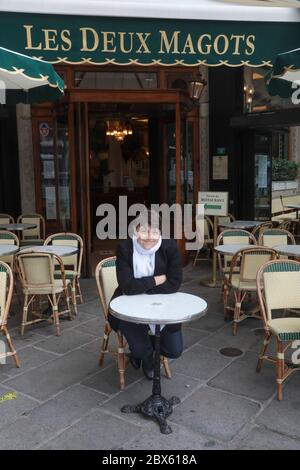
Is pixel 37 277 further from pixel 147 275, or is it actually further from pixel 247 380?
pixel 247 380

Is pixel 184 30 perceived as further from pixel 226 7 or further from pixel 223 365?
pixel 223 365

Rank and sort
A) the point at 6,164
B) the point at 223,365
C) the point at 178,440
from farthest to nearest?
the point at 6,164, the point at 223,365, the point at 178,440

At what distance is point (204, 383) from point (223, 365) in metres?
0.37

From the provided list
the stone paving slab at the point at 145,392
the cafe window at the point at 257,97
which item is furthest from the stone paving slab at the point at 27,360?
the cafe window at the point at 257,97

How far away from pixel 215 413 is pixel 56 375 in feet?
4.25

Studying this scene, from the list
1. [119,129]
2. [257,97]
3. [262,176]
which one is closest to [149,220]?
[257,97]

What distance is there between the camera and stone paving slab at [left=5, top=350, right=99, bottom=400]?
3.33m

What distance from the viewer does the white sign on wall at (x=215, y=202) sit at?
6.57 m

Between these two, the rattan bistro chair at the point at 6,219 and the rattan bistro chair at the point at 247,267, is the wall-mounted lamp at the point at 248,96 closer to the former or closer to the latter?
the rattan bistro chair at the point at 6,219

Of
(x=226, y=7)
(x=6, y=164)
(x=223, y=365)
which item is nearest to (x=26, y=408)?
(x=223, y=365)

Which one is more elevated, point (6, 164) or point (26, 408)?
point (6, 164)

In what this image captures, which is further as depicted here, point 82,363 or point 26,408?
point 82,363

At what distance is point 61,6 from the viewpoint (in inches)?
149

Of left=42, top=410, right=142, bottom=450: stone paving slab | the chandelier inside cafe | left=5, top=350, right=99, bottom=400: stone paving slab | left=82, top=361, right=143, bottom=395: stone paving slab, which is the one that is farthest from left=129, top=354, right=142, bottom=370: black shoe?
the chandelier inside cafe
